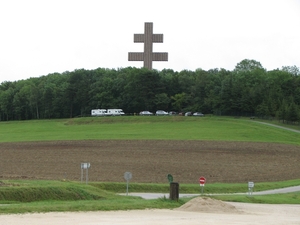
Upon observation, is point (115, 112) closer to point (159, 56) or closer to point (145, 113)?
point (145, 113)

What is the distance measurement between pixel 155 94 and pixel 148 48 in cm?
2697

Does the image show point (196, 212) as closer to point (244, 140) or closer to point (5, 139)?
point (244, 140)

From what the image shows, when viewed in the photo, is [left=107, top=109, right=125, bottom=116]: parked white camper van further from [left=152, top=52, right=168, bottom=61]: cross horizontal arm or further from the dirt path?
the dirt path

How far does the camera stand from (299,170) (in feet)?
211

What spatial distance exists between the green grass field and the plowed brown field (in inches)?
240

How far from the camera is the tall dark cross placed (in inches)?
4948

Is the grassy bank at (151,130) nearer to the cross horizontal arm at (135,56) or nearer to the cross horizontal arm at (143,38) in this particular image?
the cross horizontal arm at (135,56)

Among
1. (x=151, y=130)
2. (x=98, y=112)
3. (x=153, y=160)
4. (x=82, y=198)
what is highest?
(x=98, y=112)

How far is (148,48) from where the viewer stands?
12594cm

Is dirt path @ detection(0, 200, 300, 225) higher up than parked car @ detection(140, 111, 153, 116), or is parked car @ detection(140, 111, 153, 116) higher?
parked car @ detection(140, 111, 153, 116)

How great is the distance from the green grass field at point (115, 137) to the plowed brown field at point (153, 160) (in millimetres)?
6085

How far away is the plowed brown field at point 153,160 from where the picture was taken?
56.0m

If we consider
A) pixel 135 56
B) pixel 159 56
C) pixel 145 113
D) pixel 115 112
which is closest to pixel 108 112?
pixel 115 112

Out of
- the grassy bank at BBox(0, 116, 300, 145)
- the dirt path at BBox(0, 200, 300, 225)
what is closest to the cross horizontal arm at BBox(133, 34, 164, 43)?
the grassy bank at BBox(0, 116, 300, 145)
